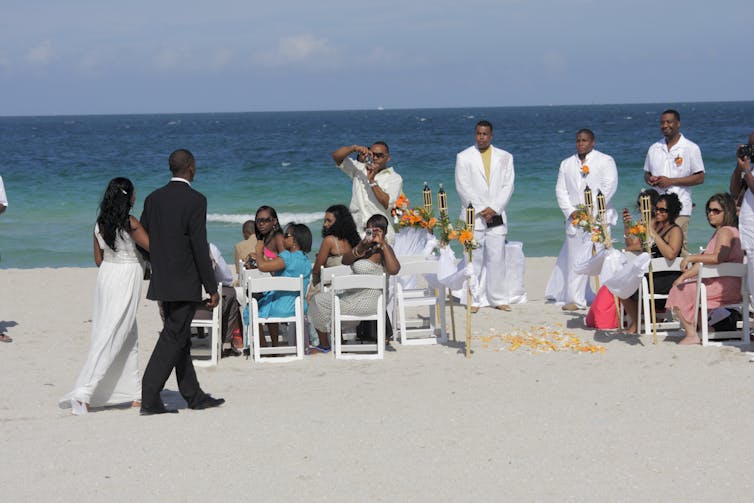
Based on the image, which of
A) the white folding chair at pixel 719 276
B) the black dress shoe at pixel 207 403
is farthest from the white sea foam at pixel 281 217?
the black dress shoe at pixel 207 403

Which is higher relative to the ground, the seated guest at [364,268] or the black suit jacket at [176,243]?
the black suit jacket at [176,243]

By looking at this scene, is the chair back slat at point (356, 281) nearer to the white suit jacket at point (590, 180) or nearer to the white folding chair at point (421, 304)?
the white folding chair at point (421, 304)

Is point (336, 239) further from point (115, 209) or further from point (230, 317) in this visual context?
point (115, 209)

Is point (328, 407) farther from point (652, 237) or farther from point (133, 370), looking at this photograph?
point (652, 237)

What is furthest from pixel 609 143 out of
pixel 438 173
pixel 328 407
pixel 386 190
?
pixel 328 407

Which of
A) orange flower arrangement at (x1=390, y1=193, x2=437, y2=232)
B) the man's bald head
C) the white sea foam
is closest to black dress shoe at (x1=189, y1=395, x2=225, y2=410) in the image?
the man's bald head

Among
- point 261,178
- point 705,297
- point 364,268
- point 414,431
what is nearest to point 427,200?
point 364,268

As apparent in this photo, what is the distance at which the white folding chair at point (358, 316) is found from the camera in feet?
27.9

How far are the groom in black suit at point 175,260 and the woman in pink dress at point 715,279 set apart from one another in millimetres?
4264

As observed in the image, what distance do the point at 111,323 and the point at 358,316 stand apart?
2.51m

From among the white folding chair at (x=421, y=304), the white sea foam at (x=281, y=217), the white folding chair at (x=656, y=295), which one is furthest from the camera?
the white sea foam at (x=281, y=217)

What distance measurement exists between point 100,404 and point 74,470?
4.54ft

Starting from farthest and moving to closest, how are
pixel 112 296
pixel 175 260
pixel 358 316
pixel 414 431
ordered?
pixel 358 316 < pixel 112 296 < pixel 175 260 < pixel 414 431

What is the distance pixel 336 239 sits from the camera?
362 inches
